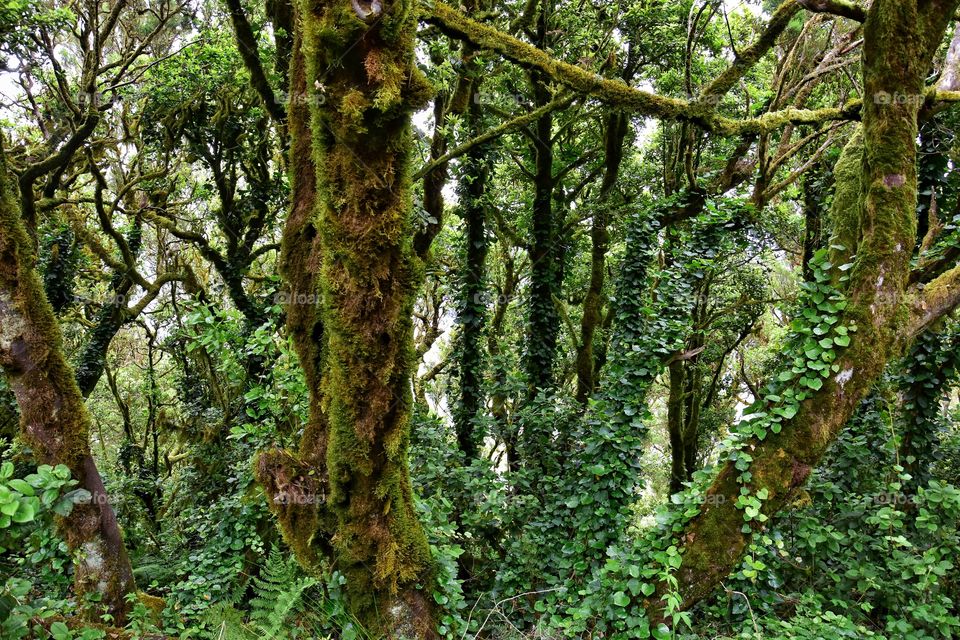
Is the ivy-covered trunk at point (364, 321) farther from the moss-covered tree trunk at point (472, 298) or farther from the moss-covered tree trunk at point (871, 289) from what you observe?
the moss-covered tree trunk at point (472, 298)

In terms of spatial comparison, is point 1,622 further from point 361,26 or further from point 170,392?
point 170,392

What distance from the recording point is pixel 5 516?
1.93 metres

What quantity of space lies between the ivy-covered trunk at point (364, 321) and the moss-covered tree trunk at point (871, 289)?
6.38 ft

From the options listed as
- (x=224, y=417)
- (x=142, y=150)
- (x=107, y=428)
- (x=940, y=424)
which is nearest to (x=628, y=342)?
(x=940, y=424)

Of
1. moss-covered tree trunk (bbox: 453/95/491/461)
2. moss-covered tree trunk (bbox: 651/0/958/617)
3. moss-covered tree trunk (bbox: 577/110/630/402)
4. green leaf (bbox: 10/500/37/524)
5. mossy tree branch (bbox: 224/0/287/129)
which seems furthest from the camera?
moss-covered tree trunk (bbox: 577/110/630/402)

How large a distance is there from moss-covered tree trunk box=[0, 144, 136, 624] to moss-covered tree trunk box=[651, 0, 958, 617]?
13.8 feet

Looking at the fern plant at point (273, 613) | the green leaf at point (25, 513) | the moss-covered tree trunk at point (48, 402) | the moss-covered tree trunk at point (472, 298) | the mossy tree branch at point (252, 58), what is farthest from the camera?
the moss-covered tree trunk at point (472, 298)

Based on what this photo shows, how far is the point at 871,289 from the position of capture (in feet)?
12.0

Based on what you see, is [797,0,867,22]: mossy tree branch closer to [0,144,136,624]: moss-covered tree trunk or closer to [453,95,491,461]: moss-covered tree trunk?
[453,95,491,461]: moss-covered tree trunk

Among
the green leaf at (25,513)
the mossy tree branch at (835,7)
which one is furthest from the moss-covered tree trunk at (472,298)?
the green leaf at (25,513)

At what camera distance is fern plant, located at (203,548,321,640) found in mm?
2971

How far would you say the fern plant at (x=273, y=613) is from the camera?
9.75 ft

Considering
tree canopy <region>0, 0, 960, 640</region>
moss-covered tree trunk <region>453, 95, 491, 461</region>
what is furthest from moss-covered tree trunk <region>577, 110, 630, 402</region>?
moss-covered tree trunk <region>453, 95, 491, 461</region>

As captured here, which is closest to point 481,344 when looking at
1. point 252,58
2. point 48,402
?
point 252,58
